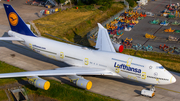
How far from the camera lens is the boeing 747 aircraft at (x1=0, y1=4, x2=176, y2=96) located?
109 ft

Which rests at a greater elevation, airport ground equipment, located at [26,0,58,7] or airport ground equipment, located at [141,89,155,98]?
airport ground equipment, located at [26,0,58,7]

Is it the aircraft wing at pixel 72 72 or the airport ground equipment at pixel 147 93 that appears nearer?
the airport ground equipment at pixel 147 93

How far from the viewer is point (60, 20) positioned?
7525 cm

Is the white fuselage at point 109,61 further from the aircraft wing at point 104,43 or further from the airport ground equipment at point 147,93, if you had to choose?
the aircraft wing at point 104,43

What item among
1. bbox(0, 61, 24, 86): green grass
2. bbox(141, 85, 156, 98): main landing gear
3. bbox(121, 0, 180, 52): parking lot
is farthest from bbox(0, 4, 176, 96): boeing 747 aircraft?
bbox(121, 0, 180, 52): parking lot

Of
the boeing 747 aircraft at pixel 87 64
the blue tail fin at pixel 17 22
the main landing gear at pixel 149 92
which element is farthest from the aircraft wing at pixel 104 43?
the blue tail fin at pixel 17 22

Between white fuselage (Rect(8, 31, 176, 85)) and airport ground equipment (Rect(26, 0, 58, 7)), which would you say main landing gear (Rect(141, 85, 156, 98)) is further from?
airport ground equipment (Rect(26, 0, 58, 7))

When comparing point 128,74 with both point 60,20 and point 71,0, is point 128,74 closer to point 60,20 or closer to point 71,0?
point 60,20

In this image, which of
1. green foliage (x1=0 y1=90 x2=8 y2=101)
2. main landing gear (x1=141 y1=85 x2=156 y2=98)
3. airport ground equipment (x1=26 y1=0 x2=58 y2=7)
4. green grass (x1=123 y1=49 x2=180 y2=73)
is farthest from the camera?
airport ground equipment (x1=26 y1=0 x2=58 y2=7)

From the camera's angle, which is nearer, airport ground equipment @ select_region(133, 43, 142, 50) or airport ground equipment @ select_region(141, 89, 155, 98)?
airport ground equipment @ select_region(141, 89, 155, 98)

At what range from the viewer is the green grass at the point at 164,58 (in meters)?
45.1

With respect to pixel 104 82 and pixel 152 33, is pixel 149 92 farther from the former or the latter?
pixel 152 33

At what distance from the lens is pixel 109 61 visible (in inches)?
1435

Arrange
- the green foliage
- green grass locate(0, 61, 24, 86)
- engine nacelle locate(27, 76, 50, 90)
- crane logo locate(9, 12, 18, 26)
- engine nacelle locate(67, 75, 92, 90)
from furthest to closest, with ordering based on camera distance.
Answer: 1. crane logo locate(9, 12, 18, 26)
2. green grass locate(0, 61, 24, 86)
3. the green foliage
4. engine nacelle locate(67, 75, 92, 90)
5. engine nacelle locate(27, 76, 50, 90)
